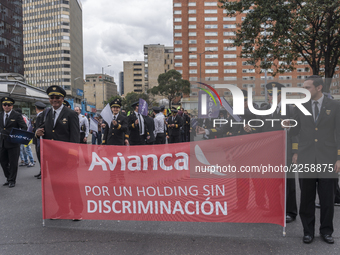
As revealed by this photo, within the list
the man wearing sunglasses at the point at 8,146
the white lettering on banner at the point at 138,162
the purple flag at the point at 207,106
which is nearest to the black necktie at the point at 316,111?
the purple flag at the point at 207,106

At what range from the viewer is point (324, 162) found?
360 cm

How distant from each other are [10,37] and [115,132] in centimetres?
8446

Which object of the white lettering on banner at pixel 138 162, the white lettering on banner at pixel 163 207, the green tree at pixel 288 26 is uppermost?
the green tree at pixel 288 26

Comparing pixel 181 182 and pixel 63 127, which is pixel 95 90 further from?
pixel 181 182

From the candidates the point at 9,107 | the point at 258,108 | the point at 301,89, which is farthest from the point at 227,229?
the point at 9,107

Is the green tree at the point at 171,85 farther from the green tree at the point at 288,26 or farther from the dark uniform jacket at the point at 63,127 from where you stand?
the dark uniform jacket at the point at 63,127

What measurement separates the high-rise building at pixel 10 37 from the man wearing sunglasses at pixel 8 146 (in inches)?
2998

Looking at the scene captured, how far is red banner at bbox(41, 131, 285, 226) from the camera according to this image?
370 cm

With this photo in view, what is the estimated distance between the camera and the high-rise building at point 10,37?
73062mm

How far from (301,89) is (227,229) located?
2178mm

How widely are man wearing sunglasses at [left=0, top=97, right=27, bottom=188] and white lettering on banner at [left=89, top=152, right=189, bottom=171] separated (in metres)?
3.94

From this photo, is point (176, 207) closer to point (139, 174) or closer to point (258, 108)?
point (139, 174)

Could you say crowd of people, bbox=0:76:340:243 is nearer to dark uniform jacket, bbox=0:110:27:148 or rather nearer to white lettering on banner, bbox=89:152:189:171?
white lettering on banner, bbox=89:152:189:171

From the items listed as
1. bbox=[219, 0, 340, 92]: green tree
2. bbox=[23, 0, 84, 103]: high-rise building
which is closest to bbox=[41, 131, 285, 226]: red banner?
bbox=[219, 0, 340, 92]: green tree
